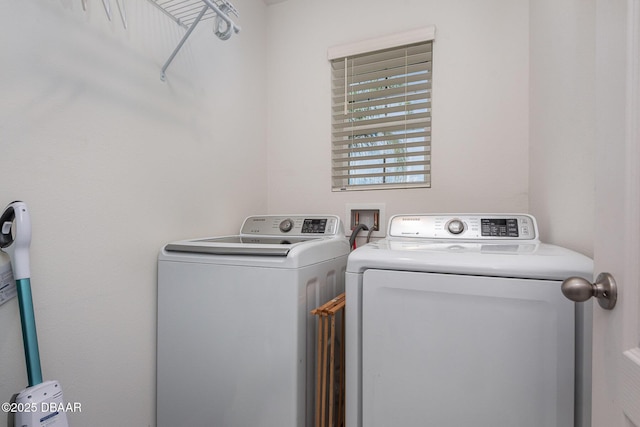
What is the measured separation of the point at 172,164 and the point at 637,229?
1.44m

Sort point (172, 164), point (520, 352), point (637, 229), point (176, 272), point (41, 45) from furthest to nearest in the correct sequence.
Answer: point (172, 164) < point (176, 272) < point (41, 45) < point (520, 352) < point (637, 229)

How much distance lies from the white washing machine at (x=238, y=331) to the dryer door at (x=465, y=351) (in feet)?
0.79

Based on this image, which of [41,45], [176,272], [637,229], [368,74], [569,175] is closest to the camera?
[637,229]

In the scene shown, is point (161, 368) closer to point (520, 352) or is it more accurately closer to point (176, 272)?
point (176, 272)

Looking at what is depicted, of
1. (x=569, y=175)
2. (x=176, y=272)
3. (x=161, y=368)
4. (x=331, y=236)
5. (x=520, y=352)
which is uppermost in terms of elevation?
(x=569, y=175)

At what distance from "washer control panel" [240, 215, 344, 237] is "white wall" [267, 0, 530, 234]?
0.29 meters

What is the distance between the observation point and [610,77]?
57cm

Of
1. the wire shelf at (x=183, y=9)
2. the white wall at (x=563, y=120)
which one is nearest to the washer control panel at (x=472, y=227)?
the white wall at (x=563, y=120)

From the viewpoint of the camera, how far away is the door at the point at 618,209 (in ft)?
1.64

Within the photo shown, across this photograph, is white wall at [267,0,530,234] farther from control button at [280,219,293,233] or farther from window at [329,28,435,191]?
control button at [280,219,293,233]

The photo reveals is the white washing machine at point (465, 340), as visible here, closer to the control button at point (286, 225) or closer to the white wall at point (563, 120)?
the white wall at point (563, 120)

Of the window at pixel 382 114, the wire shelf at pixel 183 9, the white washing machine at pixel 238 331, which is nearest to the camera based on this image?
the white washing machine at pixel 238 331

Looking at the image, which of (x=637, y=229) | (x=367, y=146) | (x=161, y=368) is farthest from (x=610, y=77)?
(x=161, y=368)

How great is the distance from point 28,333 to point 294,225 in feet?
3.48
